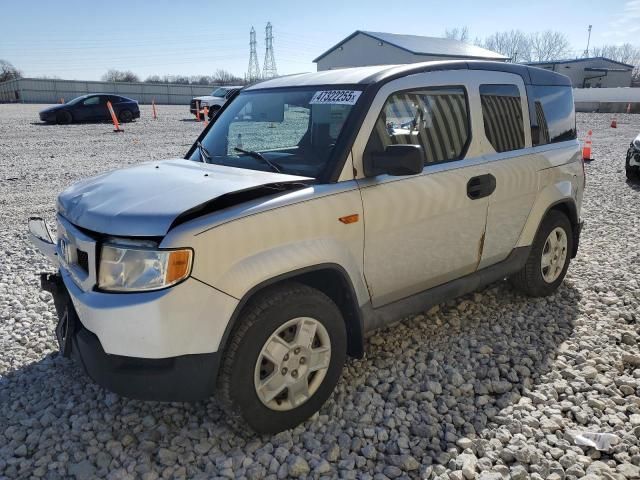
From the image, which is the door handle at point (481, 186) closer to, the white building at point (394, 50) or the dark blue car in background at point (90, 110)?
the dark blue car in background at point (90, 110)

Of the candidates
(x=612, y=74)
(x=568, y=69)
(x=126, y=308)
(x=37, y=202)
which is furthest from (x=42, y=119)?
(x=612, y=74)

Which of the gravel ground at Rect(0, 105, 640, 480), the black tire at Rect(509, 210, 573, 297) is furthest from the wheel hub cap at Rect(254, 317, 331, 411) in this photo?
the black tire at Rect(509, 210, 573, 297)

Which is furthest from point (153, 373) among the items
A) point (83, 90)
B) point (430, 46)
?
point (430, 46)

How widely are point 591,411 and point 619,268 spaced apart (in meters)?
2.88

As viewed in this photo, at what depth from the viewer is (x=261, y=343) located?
103 inches

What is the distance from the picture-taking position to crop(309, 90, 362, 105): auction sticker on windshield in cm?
316

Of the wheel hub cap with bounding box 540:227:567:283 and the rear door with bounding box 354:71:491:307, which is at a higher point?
the rear door with bounding box 354:71:491:307

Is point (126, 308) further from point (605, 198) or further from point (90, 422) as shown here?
point (605, 198)

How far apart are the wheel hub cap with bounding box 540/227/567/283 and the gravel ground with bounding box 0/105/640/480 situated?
24 centimetres

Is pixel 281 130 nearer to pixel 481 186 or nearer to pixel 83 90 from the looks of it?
pixel 481 186

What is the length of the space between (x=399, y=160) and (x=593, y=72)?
6615 centimetres

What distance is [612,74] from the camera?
58938mm

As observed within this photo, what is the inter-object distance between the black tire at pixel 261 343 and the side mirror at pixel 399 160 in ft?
2.66

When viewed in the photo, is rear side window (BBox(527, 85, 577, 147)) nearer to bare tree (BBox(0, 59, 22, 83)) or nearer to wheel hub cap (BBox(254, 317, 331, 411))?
wheel hub cap (BBox(254, 317, 331, 411))
